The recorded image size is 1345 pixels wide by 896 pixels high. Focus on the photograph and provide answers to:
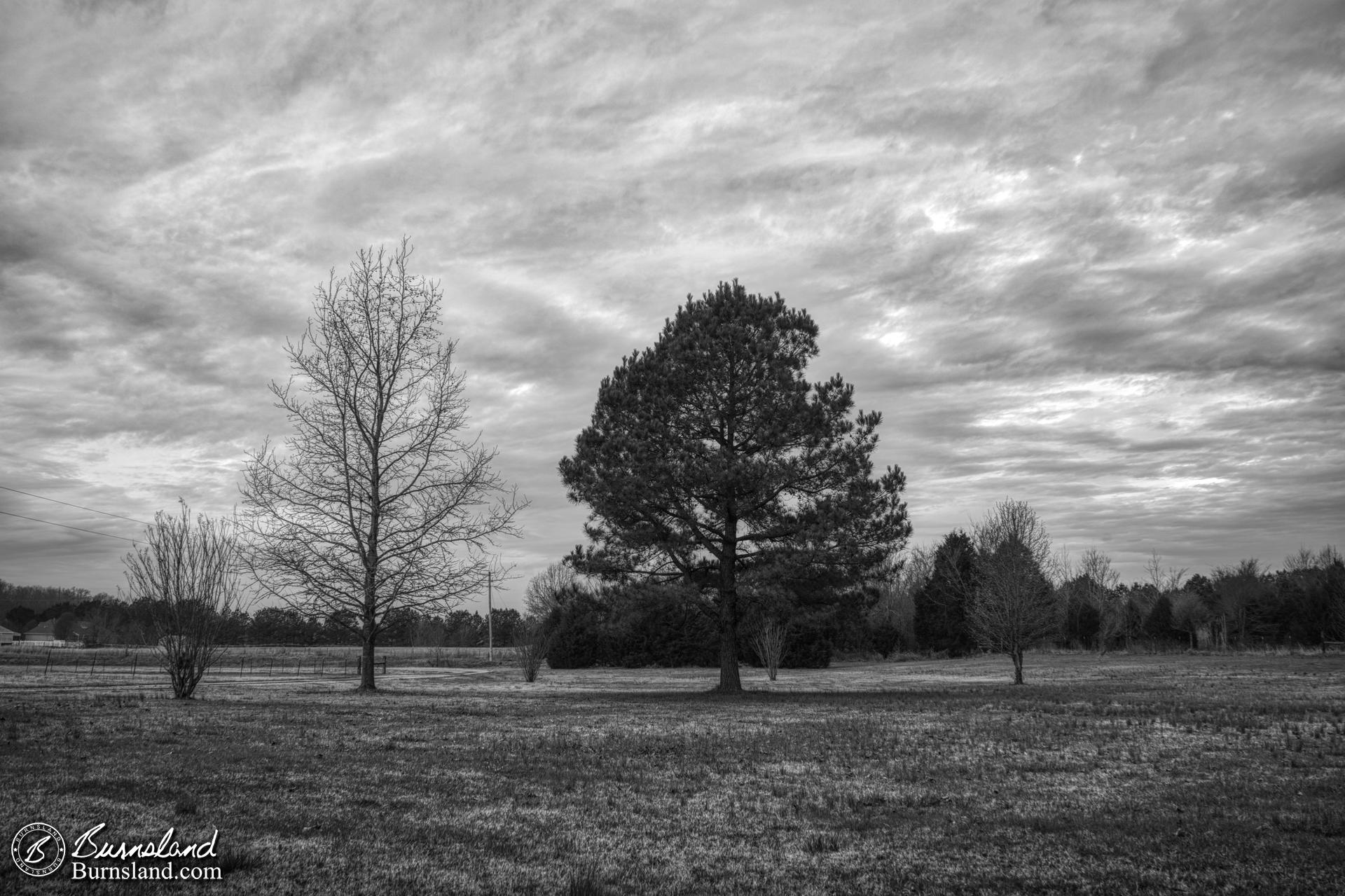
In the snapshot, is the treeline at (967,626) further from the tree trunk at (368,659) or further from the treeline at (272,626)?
the tree trunk at (368,659)

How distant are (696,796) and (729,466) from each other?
15.7 metres

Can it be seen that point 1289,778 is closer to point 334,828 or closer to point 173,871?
point 334,828

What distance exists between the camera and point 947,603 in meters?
72.4

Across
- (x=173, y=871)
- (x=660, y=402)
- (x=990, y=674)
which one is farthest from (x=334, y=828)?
(x=990, y=674)

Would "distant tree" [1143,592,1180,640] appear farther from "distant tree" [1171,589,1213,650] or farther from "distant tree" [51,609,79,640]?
"distant tree" [51,609,79,640]

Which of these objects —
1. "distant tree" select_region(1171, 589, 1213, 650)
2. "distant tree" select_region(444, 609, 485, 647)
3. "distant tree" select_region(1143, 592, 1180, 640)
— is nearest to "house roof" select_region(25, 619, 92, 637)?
"distant tree" select_region(444, 609, 485, 647)

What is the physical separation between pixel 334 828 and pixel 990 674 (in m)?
42.2

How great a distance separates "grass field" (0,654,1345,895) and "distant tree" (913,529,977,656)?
53.9 m

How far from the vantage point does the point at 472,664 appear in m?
63.7

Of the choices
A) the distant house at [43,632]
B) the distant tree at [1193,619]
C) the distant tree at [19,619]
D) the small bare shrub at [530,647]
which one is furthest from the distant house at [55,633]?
the distant tree at [1193,619]

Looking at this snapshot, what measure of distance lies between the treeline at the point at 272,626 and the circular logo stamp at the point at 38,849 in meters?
17.1

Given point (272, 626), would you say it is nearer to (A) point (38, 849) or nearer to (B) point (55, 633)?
(A) point (38, 849)

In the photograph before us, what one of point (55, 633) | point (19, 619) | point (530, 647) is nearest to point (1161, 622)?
point (530, 647)

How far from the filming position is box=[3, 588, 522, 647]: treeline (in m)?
24.6
